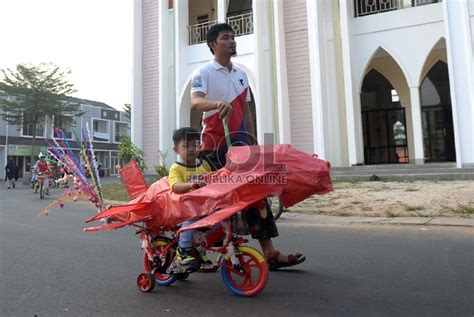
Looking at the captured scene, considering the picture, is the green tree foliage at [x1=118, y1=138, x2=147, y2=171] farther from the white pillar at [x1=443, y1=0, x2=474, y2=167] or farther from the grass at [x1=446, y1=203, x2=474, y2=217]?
the grass at [x1=446, y1=203, x2=474, y2=217]

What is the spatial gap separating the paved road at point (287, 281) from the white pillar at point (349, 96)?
791 centimetres

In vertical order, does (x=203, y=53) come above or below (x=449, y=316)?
above

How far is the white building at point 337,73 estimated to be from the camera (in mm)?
13008

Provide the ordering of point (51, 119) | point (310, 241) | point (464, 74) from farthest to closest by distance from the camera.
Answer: point (51, 119)
point (464, 74)
point (310, 241)

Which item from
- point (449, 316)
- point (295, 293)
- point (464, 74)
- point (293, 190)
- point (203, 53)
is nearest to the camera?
point (449, 316)

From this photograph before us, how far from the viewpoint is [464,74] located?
1134 cm

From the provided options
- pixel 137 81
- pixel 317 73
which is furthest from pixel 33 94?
pixel 317 73

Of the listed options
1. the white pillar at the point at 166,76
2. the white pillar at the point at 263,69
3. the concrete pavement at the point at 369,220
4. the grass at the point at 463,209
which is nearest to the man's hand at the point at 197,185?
the concrete pavement at the point at 369,220

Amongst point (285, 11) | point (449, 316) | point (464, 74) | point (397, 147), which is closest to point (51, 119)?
point (285, 11)

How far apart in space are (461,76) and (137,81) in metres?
12.8

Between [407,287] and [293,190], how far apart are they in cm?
123

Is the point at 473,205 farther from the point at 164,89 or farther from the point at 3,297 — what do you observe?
the point at 164,89

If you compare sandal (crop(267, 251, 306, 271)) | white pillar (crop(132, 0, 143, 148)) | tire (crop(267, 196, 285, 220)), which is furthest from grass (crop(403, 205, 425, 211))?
white pillar (crop(132, 0, 143, 148))

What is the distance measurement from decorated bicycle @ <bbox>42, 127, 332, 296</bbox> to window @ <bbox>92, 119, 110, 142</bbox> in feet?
165
